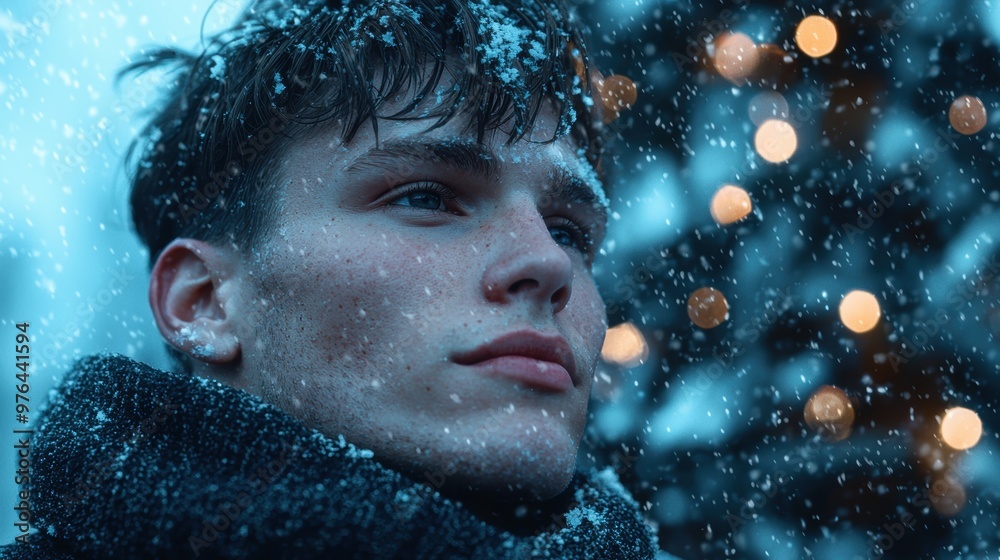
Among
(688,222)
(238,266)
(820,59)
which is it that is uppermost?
(820,59)

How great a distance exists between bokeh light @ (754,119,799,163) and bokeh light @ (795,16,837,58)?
0.32m

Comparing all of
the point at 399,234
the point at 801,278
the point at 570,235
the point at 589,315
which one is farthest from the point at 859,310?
the point at 399,234

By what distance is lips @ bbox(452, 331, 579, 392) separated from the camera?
4.68 feet

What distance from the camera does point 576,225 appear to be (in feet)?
6.26

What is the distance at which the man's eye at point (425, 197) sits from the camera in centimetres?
160

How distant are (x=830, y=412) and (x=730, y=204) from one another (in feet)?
3.26

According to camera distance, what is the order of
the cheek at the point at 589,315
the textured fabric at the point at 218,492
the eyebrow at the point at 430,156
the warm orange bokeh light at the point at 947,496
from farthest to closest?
the warm orange bokeh light at the point at 947,496
the cheek at the point at 589,315
the eyebrow at the point at 430,156
the textured fabric at the point at 218,492

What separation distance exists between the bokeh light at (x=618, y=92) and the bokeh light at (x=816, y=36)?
711 millimetres

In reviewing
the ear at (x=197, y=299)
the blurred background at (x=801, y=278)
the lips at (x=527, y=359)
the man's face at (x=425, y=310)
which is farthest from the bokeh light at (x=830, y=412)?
the ear at (x=197, y=299)

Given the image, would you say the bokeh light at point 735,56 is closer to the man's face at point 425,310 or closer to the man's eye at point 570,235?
the man's eye at point 570,235

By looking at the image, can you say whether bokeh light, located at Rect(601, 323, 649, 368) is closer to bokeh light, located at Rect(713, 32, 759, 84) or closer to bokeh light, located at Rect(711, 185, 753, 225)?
bokeh light, located at Rect(711, 185, 753, 225)

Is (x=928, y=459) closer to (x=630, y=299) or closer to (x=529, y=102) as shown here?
(x=630, y=299)

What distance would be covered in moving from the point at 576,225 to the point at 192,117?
100 cm

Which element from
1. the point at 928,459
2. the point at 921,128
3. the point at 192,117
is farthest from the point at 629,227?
the point at 192,117
